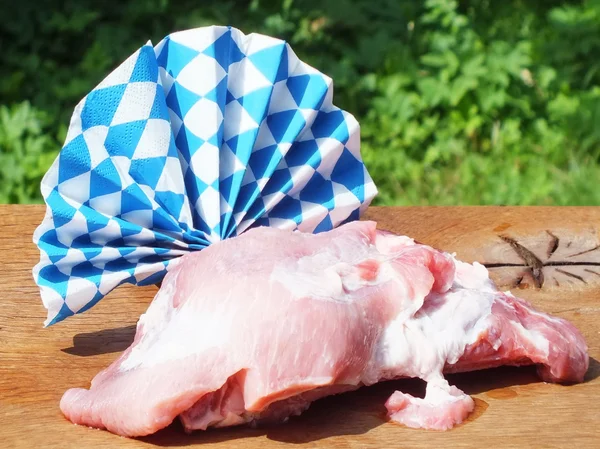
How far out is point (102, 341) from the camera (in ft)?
6.69

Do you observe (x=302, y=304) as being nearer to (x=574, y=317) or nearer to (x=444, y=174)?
(x=574, y=317)

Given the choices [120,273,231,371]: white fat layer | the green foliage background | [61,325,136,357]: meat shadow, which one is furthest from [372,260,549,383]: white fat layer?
the green foliage background

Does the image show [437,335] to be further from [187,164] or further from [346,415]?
[187,164]

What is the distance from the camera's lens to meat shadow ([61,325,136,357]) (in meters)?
1.99

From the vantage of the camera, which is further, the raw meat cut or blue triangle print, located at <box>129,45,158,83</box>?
blue triangle print, located at <box>129,45,158,83</box>

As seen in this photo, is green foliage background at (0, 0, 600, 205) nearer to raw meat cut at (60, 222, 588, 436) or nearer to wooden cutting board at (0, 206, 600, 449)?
wooden cutting board at (0, 206, 600, 449)

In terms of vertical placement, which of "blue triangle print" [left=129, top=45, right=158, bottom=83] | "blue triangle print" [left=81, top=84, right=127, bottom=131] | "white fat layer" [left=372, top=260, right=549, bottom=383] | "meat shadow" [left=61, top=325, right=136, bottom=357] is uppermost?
"blue triangle print" [left=129, top=45, right=158, bottom=83]

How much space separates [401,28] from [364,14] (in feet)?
0.79

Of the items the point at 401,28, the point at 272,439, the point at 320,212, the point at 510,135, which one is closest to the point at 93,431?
the point at 272,439

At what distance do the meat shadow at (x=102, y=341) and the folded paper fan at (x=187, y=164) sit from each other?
0.31ft

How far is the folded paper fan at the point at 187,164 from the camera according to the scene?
6.40 ft

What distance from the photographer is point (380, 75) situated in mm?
4711

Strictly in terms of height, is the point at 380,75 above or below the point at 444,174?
above

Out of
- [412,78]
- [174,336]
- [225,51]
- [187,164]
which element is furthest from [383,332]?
[412,78]
